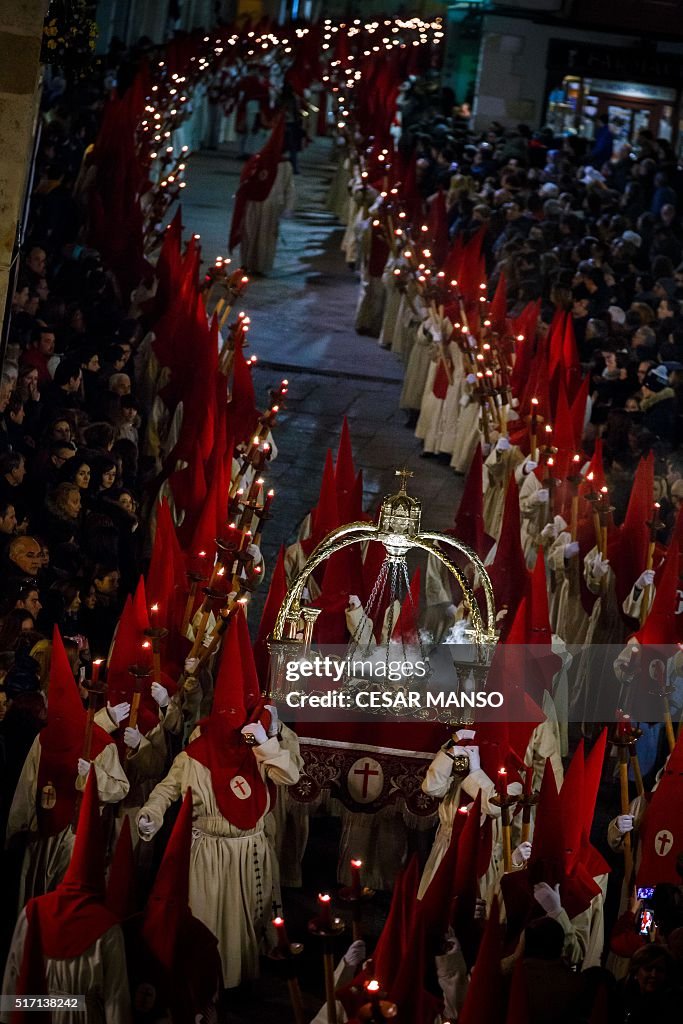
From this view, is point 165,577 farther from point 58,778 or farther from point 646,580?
point 646,580

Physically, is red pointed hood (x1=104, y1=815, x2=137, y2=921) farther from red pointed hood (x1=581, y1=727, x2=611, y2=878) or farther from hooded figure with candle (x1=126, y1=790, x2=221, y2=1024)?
red pointed hood (x1=581, y1=727, x2=611, y2=878)

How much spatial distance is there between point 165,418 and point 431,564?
3.04 metres

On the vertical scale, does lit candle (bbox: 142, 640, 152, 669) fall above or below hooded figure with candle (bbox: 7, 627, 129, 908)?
above

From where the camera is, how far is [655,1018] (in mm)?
5461

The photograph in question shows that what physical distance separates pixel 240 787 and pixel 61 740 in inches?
31.4

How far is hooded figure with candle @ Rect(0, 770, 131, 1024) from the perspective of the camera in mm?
5965

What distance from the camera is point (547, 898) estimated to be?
632 centimetres

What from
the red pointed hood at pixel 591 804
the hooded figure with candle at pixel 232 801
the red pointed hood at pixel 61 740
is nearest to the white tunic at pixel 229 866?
the hooded figure with candle at pixel 232 801

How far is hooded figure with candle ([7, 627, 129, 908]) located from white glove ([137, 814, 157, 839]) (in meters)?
0.17

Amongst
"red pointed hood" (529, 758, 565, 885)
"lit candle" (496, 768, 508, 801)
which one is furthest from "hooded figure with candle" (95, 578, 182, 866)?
"red pointed hood" (529, 758, 565, 885)

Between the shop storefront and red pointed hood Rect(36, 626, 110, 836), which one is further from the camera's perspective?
the shop storefront

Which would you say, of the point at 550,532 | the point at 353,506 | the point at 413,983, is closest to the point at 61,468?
the point at 353,506

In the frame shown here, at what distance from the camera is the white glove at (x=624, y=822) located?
672 cm

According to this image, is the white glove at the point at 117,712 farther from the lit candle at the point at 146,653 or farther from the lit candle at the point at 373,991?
the lit candle at the point at 373,991
